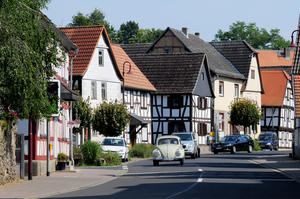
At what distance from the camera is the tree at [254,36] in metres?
138

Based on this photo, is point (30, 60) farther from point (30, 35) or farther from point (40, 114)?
point (40, 114)

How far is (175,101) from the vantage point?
242ft

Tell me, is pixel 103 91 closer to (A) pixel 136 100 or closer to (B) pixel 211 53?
(A) pixel 136 100

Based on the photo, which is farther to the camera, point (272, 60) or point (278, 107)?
point (272, 60)

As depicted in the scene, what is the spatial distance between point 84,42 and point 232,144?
47.9 feet

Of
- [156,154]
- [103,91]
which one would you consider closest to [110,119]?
[103,91]

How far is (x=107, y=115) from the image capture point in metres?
53.8

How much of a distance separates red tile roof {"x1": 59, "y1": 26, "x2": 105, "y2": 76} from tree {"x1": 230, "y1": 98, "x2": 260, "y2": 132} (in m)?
26.5

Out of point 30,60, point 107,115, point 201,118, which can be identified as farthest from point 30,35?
point 201,118

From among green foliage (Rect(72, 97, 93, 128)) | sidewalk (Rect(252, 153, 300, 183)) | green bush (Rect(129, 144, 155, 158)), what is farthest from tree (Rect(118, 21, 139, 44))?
sidewalk (Rect(252, 153, 300, 183))

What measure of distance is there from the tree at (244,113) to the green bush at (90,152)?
39924mm

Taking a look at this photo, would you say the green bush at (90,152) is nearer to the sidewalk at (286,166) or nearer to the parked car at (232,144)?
the sidewalk at (286,166)

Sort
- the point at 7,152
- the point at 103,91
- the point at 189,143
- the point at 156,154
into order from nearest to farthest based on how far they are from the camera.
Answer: the point at 7,152
the point at 156,154
the point at 189,143
the point at 103,91

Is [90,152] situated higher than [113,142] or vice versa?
[113,142]
